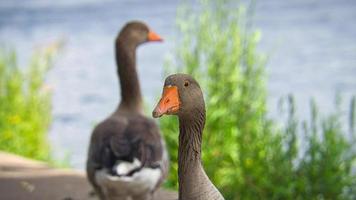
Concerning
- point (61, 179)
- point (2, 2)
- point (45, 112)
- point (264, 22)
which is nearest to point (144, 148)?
point (61, 179)

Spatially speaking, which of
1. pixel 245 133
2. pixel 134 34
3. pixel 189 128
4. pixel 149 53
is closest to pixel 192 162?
pixel 189 128

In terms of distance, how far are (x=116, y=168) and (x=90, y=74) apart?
402 inches

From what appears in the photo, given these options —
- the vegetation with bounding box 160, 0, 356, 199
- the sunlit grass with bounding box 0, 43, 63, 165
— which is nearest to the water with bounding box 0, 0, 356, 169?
the sunlit grass with bounding box 0, 43, 63, 165

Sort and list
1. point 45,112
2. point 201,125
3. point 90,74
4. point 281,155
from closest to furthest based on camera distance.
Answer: point 201,125, point 281,155, point 45,112, point 90,74

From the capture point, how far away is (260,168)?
294 inches

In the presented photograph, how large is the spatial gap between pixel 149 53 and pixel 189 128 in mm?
13502

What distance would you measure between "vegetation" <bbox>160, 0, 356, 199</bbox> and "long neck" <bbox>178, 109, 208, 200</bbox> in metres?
3.16

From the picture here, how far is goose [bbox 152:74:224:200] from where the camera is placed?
3785mm

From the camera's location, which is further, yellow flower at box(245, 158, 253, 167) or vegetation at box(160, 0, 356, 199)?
yellow flower at box(245, 158, 253, 167)

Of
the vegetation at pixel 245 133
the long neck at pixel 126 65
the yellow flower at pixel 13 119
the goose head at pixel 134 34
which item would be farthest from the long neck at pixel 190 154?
the yellow flower at pixel 13 119

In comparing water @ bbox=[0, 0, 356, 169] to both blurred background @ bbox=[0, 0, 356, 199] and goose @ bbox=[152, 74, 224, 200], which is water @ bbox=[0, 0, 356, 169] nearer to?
blurred background @ bbox=[0, 0, 356, 199]

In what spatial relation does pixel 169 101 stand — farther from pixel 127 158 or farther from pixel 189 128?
pixel 127 158

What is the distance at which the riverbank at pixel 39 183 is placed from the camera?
7344mm

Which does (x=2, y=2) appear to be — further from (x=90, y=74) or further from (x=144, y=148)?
(x=144, y=148)
